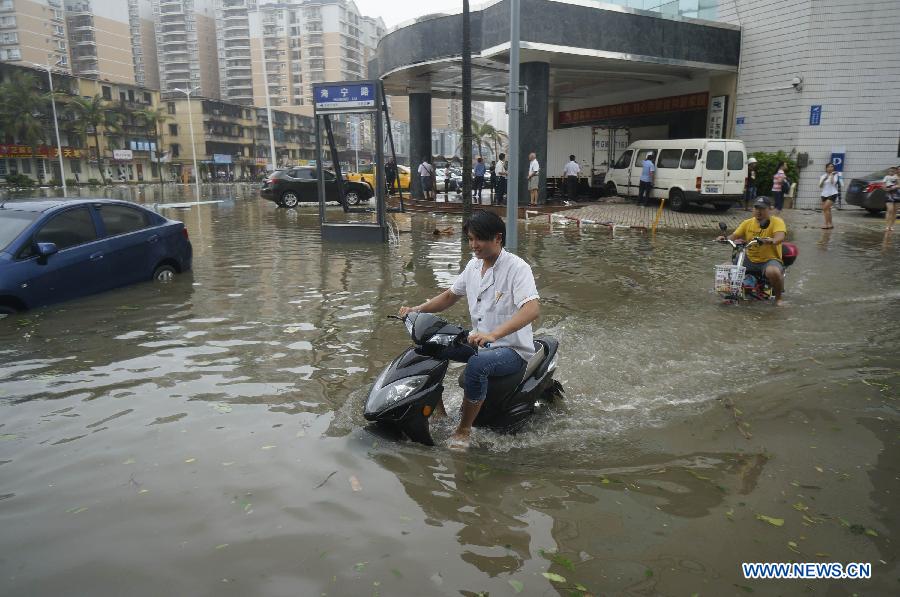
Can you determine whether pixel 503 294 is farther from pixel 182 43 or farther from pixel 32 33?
pixel 182 43

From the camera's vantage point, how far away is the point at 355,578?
2793 mm

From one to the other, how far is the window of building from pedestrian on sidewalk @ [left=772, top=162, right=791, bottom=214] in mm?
18962

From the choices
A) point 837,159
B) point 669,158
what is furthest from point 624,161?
point 837,159

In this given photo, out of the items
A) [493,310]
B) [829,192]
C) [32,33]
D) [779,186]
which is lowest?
[493,310]

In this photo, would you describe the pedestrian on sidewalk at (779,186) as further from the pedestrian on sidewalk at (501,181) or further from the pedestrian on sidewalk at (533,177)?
the pedestrian on sidewalk at (501,181)

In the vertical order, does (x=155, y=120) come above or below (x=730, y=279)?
above

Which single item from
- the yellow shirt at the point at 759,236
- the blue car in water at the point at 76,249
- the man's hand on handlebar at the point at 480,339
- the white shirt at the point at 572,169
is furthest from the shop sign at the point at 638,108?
the man's hand on handlebar at the point at 480,339

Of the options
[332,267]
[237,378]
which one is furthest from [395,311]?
[332,267]

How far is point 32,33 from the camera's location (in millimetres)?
78875

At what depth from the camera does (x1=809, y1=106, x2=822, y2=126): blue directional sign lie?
20172mm

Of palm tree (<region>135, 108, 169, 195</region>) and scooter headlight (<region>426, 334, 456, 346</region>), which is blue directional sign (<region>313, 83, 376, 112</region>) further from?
palm tree (<region>135, 108, 169, 195</region>)

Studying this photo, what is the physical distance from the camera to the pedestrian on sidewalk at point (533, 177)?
1995 centimetres

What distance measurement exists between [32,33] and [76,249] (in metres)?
93.1

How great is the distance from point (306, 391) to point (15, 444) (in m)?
2.04
